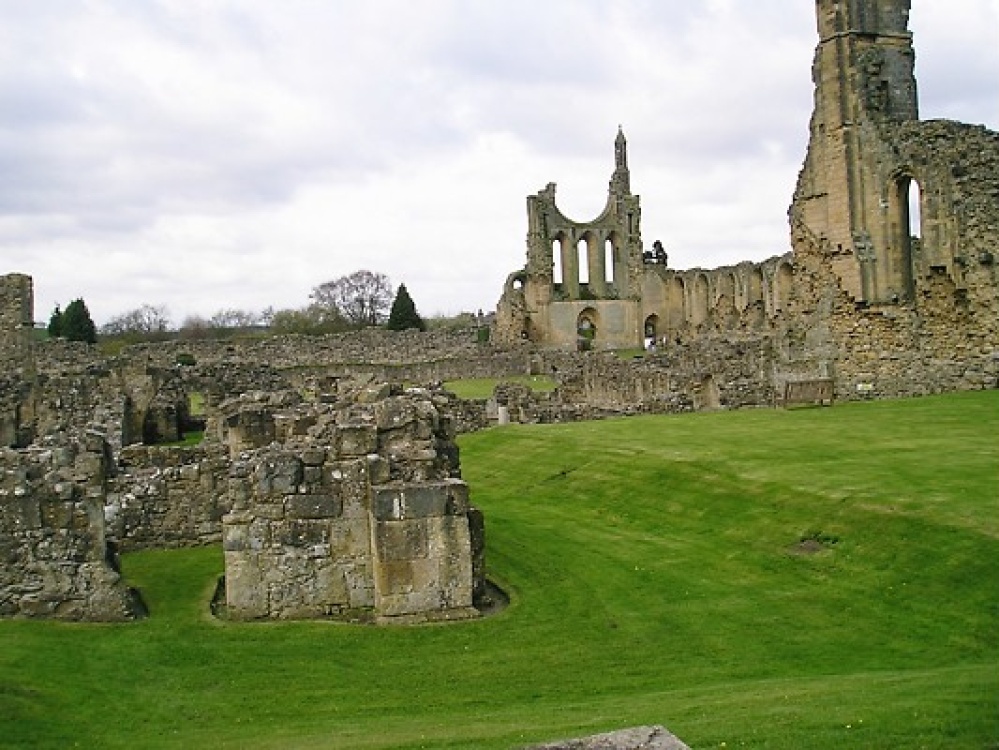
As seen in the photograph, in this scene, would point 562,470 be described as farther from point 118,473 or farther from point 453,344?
point 453,344

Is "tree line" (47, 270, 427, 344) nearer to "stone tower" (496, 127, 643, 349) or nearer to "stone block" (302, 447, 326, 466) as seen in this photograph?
"stone tower" (496, 127, 643, 349)

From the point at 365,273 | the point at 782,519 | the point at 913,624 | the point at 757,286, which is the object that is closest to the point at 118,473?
the point at 782,519

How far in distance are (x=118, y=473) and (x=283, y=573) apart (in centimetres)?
434

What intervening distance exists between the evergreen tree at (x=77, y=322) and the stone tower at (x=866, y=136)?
2039 inches

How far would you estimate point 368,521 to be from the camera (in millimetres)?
12570

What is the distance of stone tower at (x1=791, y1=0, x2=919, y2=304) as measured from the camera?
101ft

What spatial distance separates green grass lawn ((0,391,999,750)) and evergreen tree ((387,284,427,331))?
221ft

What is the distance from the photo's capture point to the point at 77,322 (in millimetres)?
71812

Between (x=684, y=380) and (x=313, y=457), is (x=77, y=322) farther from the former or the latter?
(x=313, y=457)

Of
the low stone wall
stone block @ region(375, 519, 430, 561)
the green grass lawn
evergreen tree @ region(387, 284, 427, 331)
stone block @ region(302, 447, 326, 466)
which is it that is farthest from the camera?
evergreen tree @ region(387, 284, 427, 331)

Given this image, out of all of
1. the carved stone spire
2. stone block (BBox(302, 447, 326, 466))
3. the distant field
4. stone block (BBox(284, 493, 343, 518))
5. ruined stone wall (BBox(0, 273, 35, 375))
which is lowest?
stone block (BBox(284, 493, 343, 518))

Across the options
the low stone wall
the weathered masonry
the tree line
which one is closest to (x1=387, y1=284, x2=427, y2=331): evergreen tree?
the tree line

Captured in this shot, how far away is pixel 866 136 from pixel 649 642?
23040mm

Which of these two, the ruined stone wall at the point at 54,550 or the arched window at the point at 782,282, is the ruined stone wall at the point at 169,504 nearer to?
the ruined stone wall at the point at 54,550
